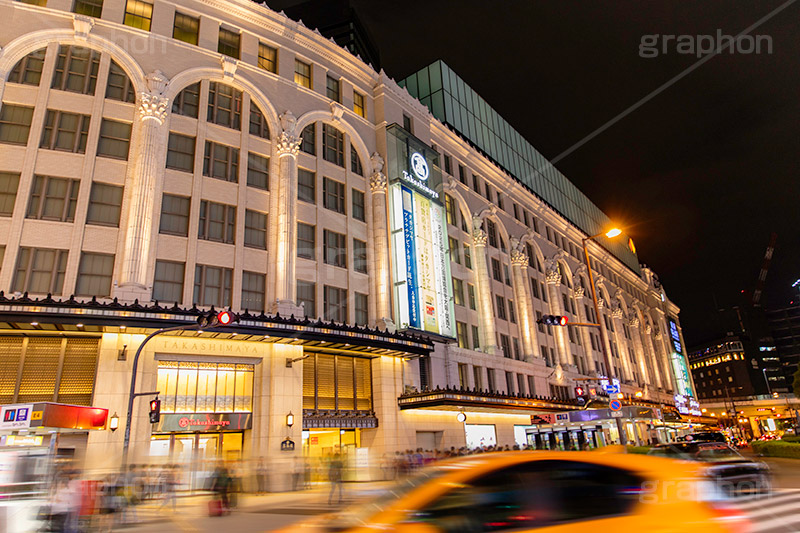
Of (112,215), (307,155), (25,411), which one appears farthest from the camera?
(307,155)

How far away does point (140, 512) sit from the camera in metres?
16.5

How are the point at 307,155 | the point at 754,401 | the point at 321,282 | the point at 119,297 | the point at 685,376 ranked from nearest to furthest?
the point at 119,297
the point at 321,282
the point at 307,155
the point at 685,376
the point at 754,401

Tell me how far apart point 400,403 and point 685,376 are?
283 feet

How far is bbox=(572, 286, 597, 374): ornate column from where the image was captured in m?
57.3

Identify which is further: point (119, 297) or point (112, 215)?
point (112, 215)

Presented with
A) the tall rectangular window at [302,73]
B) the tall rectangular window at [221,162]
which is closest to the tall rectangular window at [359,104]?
the tall rectangular window at [302,73]

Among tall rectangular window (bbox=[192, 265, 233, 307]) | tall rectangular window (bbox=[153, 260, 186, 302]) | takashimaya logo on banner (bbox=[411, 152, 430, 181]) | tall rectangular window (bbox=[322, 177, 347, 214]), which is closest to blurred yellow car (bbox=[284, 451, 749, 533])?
tall rectangular window (bbox=[153, 260, 186, 302])

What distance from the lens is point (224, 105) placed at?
2905 centimetres

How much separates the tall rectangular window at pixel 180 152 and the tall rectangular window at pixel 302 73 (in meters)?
9.54

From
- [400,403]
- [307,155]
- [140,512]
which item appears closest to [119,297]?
[140,512]

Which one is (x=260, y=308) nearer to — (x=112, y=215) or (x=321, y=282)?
(x=321, y=282)

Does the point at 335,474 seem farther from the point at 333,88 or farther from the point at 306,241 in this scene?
the point at 333,88

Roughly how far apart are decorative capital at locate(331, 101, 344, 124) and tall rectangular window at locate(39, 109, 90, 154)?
14595 mm

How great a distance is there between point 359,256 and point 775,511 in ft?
81.3
